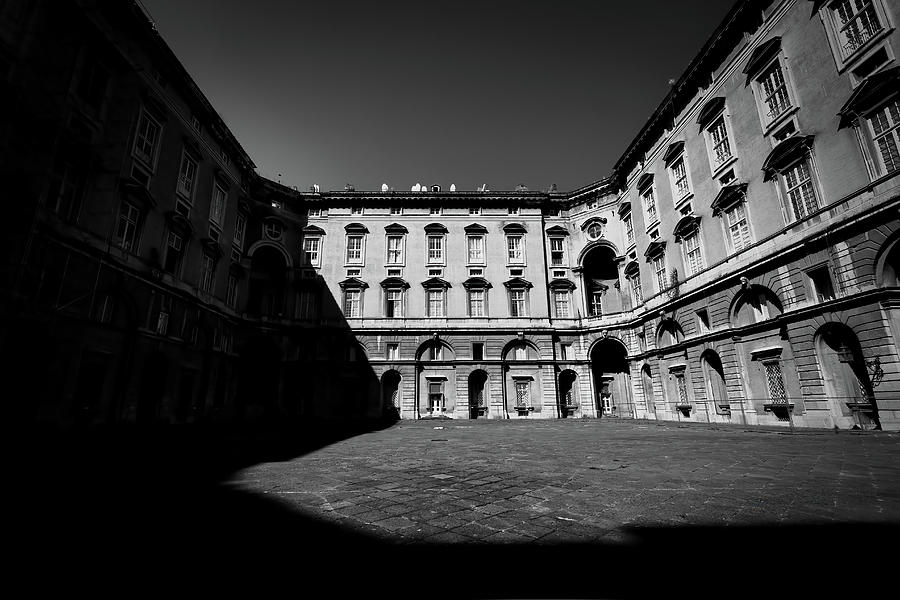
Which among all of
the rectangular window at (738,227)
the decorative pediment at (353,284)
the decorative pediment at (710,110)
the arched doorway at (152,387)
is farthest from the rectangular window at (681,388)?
the arched doorway at (152,387)

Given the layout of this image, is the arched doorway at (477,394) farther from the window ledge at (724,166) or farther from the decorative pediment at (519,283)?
the window ledge at (724,166)

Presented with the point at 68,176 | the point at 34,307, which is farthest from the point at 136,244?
the point at 34,307

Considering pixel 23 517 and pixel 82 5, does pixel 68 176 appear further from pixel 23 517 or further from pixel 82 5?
pixel 23 517

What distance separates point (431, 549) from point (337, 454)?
625 cm

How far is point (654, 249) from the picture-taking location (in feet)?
78.9

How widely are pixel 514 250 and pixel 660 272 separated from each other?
1047 centimetres

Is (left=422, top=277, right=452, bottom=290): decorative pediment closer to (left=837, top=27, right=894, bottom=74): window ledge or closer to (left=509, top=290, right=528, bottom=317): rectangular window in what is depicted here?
(left=509, top=290, right=528, bottom=317): rectangular window

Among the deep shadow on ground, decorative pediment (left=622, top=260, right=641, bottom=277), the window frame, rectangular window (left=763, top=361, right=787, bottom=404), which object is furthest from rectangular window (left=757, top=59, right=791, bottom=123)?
the deep shadow on ground

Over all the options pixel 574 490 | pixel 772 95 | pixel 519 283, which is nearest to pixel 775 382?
pixel 772 95

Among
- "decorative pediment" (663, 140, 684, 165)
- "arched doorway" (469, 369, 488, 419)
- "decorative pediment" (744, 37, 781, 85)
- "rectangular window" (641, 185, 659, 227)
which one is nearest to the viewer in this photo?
"decorative pediment" (744, 37, 781, 85)

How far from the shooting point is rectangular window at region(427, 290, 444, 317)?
29.7 meters

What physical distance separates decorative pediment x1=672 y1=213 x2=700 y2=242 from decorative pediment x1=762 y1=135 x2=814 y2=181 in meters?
4.07

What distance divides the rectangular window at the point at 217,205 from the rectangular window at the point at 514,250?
19553 millimetres

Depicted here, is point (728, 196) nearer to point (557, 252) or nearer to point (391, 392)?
point (557, 252)
